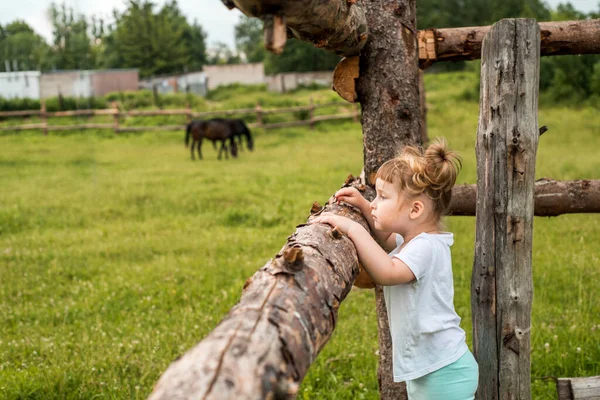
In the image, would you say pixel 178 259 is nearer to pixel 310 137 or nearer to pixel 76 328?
pixel 76 328

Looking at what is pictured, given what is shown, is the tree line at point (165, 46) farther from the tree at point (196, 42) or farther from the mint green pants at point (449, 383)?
the mint green pants at point (449, 383)

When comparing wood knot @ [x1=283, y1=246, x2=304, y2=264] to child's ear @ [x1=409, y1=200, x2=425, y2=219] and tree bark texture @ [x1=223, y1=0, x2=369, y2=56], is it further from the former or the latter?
child's ear @ [x1=409, y1=200, x2=425, y2=219]

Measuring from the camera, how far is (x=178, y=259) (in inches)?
293

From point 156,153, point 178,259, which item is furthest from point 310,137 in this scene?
point 178,259

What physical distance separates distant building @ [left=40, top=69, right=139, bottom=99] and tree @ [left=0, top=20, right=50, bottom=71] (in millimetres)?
1225

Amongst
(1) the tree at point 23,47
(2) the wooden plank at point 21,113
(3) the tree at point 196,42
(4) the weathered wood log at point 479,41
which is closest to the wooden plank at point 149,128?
(2) the wooden plank at point 21,113

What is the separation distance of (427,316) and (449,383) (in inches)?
11.3

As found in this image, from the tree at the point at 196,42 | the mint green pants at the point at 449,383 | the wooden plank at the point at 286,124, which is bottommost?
the mint green pants at the point at 449,383

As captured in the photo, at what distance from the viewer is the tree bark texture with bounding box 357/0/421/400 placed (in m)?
3.16

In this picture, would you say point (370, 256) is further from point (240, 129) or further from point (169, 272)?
point (240, 129)

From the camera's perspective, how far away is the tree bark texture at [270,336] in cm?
132

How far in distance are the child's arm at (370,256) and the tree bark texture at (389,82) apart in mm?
775

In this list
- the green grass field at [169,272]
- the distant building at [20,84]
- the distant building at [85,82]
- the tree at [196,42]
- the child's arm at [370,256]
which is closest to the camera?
the child's arm at [370,256]

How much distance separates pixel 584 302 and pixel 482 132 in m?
3.08
